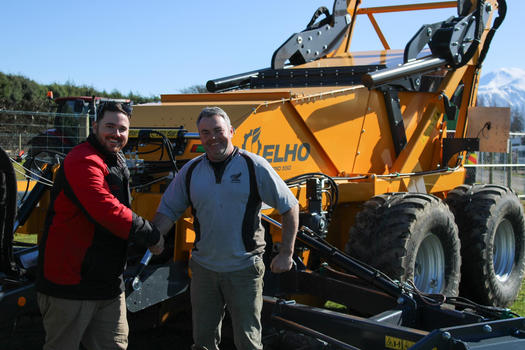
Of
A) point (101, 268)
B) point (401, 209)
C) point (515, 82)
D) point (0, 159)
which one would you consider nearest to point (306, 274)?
point (401, 209)

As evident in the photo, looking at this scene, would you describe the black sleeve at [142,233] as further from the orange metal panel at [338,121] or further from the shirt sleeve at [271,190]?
the orange metal panel at [338,121]

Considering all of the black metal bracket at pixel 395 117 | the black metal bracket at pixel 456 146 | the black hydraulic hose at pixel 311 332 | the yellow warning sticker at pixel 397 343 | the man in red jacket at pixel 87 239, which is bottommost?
the black hydraulic hose at pixel 311 332

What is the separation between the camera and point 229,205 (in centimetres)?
327

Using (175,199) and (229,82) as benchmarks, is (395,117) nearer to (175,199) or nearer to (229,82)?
(229,82)

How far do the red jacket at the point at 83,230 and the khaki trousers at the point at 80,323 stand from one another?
0.06 meters

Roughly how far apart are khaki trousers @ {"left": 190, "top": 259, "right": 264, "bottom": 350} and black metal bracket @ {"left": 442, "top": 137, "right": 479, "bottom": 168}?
3.90 metres

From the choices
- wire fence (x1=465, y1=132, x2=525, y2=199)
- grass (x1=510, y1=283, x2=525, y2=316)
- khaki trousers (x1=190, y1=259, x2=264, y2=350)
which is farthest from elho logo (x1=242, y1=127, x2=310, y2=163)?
wire fence (x1=465, y1=132, x2=525, y2=199)

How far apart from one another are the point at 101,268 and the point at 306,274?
73.3 inches

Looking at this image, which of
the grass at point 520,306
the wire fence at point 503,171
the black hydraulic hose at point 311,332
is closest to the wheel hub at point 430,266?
the grass at point 520,306

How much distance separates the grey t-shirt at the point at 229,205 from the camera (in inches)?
129

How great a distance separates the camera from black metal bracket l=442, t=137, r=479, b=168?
21.6 ft

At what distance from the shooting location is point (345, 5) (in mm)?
7504

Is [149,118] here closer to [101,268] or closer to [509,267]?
[101,268]

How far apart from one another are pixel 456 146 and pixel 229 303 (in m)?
4.14
